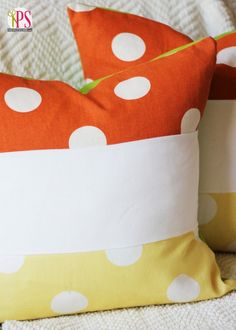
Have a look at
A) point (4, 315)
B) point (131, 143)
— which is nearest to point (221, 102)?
point (131, 143)

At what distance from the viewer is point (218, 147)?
915 mm

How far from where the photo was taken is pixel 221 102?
35.9 inches

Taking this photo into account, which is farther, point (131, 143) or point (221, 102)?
point (221, 102)

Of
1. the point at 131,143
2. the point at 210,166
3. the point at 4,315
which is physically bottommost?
the point at 4,315

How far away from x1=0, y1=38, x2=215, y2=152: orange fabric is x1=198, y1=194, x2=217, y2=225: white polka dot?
189 millimetres

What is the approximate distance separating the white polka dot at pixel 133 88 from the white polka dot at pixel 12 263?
0.29 meters

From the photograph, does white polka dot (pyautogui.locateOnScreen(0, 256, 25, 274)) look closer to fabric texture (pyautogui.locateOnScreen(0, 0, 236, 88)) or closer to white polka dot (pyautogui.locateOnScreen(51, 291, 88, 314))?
white polka dot (pyautogui.locateOnScreen(51, 291, 88, 314))

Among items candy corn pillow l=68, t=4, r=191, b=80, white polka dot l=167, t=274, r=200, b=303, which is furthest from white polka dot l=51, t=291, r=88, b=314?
candy corn pillow l=68, t=4, r=191, b=80

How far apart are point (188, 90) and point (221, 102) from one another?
147mm

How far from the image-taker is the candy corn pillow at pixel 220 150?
0.91 meters

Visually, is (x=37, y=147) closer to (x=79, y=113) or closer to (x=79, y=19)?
(x=79, y=113)

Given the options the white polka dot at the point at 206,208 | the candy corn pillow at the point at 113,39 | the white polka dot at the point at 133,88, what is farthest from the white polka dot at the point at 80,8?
the white polka dot at the point at 206,208

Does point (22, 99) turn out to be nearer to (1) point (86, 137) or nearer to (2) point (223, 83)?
(1) point (86, 137)

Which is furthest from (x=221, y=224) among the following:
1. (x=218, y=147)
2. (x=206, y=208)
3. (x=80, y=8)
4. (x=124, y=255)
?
(x=80, y=8)
